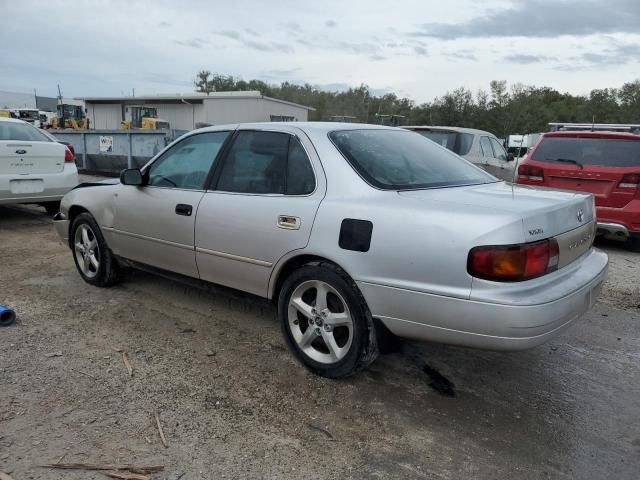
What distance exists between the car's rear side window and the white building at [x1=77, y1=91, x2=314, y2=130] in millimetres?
26155

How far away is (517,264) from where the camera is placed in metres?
2.53


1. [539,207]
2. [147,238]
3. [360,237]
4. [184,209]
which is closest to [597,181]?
[539,207]

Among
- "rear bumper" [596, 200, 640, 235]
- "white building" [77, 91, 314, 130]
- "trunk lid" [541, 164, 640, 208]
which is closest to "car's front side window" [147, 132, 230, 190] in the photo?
"trunk lid" [541, 164, 640, 208]

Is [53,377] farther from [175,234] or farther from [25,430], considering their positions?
[175,234]

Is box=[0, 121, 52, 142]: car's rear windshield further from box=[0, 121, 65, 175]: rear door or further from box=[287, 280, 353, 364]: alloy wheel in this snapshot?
box=[287, 280, 353, 364]: alloy wheel

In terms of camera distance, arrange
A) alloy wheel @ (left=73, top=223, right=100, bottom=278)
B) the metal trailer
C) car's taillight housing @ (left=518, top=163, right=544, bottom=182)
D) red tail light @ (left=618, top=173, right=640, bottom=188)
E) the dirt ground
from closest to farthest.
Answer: the dirt ground, alloy wheel @ (left=73, top=223, right=100, bottom=278), red tail light @ (left=618, top=173, right=640, bottom=188), car's taillight housing @ (left=518, top=163, right=544, bottom=182), the metal trailer

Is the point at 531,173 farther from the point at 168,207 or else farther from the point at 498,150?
the point at 168,207

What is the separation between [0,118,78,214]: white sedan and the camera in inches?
278

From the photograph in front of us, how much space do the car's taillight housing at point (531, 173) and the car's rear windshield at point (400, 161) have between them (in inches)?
140

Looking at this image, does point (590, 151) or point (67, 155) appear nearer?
point (590, 151)

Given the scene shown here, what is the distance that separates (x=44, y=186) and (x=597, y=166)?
742cm

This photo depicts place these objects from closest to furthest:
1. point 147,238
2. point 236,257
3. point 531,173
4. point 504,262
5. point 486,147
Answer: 1. point 504,262
2. point 236,257
3. point 147,238
4. point 531,173
5. point 486,147

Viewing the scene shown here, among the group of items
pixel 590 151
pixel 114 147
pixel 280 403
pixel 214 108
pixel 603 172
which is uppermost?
pixel 214 108

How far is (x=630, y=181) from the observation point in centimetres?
647
